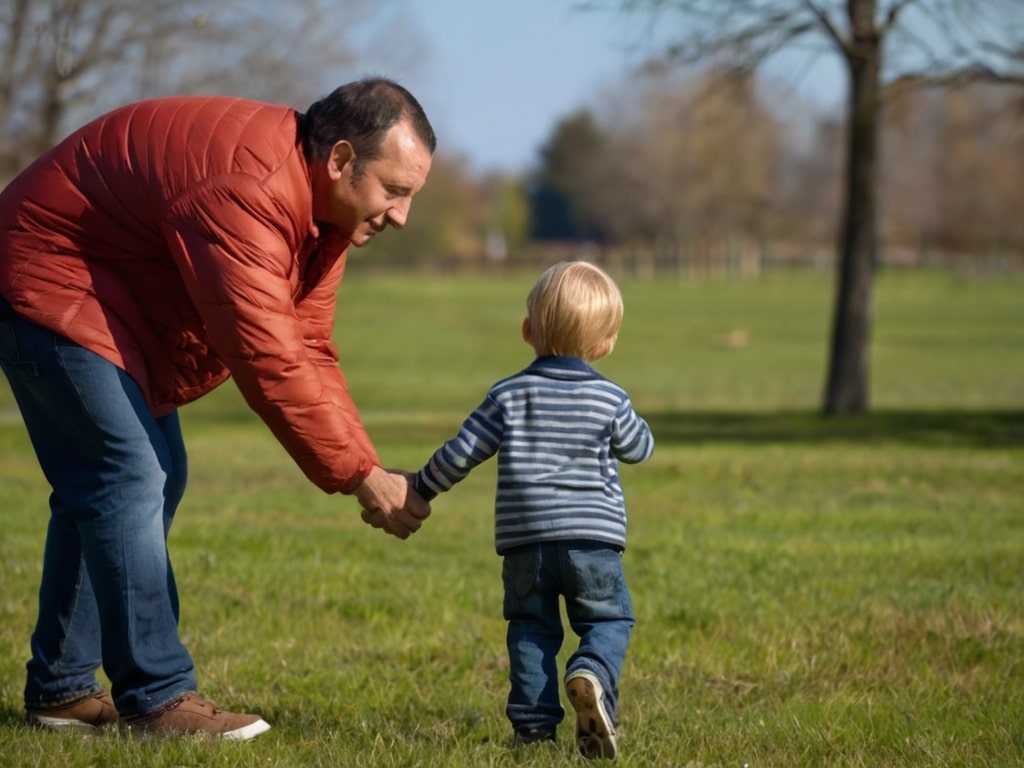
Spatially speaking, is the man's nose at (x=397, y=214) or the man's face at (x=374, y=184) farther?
the man's nose at (x=397, y=214)

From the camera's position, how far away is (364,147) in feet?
13.3

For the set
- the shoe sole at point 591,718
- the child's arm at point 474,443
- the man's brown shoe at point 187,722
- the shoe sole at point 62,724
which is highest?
the child's arm at point 474,443

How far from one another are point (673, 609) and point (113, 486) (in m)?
2.93

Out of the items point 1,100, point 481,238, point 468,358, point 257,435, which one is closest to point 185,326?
point 257,435

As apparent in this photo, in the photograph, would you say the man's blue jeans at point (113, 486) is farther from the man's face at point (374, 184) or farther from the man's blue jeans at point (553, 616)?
the man's blue jeans at point (553, 616)

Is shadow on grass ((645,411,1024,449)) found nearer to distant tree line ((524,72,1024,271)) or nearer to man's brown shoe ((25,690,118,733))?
man's brown shoe ((25,690,118,733))

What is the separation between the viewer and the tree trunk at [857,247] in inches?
647

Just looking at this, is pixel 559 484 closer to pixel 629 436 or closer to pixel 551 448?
pixel 551 448

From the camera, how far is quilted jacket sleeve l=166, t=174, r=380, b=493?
3.85 metres

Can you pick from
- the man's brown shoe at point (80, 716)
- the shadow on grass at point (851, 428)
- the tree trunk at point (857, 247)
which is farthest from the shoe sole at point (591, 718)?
the tree trunk at point (857, 247)

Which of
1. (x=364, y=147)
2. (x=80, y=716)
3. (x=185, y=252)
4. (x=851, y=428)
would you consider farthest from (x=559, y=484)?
(x=851, y=428)

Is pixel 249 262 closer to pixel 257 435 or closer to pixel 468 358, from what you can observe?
pixel 257 435

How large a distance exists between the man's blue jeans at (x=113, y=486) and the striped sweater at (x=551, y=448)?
2.83 feet

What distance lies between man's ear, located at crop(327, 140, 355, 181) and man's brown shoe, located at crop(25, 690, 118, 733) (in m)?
1.84
